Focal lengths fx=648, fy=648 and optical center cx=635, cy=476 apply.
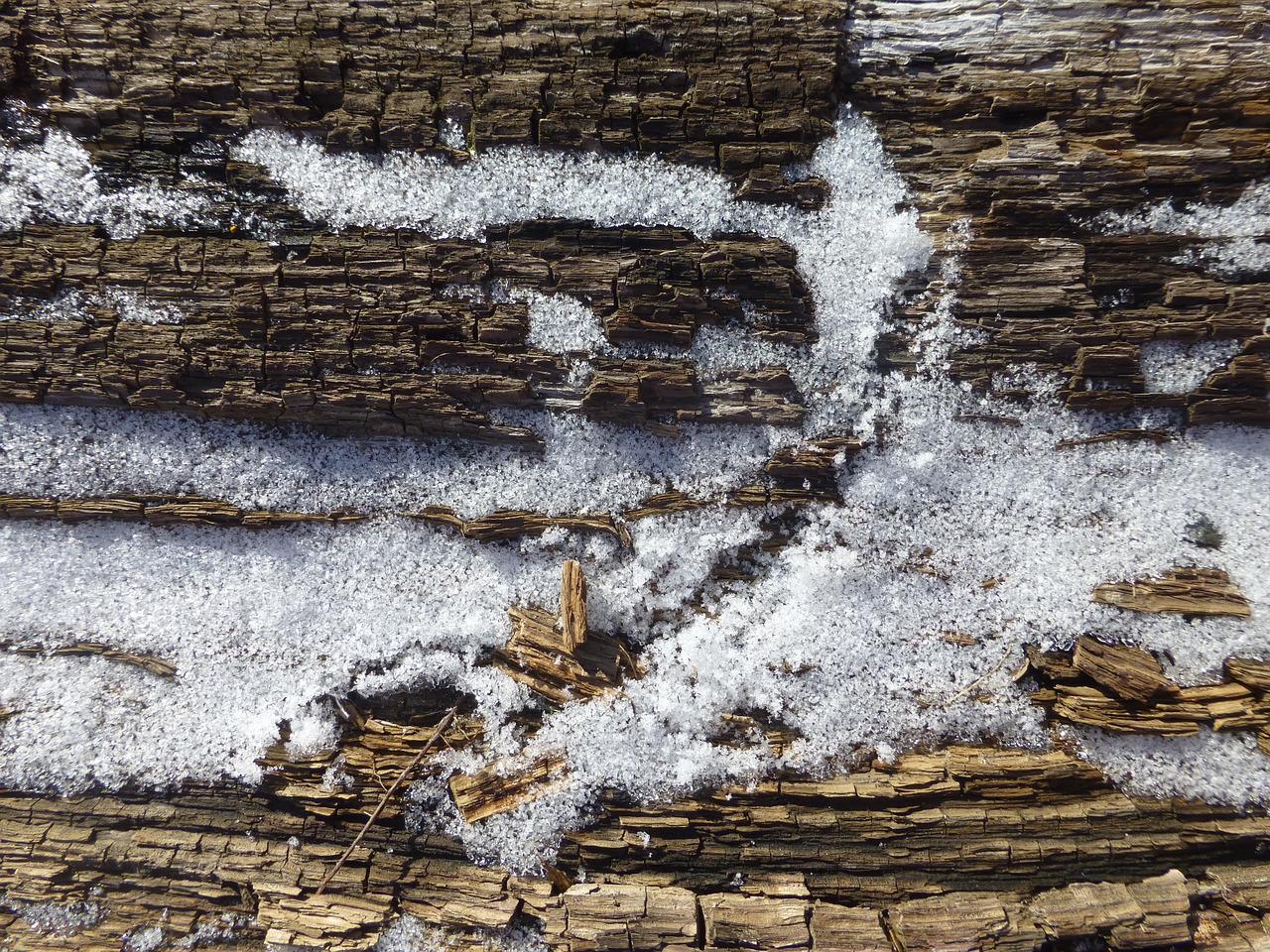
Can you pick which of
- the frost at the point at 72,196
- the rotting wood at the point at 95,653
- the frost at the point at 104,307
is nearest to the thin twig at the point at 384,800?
the rotting wood at the point at 95,653

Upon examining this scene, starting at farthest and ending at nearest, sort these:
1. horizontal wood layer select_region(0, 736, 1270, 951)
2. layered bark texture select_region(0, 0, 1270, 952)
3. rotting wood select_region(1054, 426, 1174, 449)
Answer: rotting wood select_region(1054, 426, 1174, 449) < layered bark texture select_region(0, 0, 1270, 952) < horizontal wood layer select_region(0, 736, 1270, 951)

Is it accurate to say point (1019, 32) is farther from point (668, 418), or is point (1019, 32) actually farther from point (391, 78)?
point (391, 78)

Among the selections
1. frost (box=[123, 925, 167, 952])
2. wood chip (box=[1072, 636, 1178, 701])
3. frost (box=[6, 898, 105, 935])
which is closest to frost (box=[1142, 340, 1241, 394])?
wood chip (box=[1072, 636, 1178, 701])

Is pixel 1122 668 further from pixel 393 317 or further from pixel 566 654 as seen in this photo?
pixel 393 317

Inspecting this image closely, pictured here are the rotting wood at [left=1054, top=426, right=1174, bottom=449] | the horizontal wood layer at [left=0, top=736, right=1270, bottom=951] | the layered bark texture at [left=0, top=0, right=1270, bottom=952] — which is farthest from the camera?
the rotting wood at [left=1054, top=426, right=1174, bottom=449]

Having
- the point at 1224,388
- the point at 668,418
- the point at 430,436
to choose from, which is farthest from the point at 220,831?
the point at 1224,388

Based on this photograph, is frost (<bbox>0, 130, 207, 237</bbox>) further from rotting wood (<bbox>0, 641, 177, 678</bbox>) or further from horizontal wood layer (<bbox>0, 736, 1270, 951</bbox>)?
horizontal wood layer (<bbox>0, 736, 1270, 951</bbox>)
